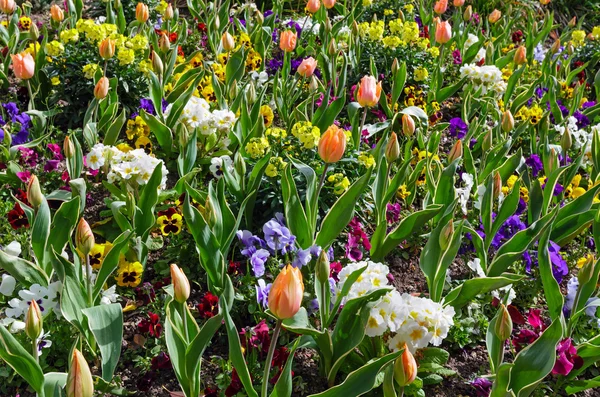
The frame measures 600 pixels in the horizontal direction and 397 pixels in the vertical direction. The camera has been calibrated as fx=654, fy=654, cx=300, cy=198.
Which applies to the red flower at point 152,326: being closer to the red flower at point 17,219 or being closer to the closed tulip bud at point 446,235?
the red flower at point 17,219

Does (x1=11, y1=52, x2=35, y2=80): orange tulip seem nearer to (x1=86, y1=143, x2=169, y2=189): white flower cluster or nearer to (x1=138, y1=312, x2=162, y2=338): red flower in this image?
(x1=86, y1=143, x2=169, y2=189): white flower cluster

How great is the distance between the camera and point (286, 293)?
1.33 metres

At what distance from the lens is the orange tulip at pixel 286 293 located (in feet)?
4.35

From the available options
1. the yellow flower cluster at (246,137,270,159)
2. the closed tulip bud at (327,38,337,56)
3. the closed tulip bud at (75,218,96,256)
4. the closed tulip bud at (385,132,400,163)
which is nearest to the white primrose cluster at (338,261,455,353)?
the closed tulip bud at (385,132,400,163)

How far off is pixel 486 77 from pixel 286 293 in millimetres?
2606

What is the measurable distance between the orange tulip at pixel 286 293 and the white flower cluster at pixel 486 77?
256 cm

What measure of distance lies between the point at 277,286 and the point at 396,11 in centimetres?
385

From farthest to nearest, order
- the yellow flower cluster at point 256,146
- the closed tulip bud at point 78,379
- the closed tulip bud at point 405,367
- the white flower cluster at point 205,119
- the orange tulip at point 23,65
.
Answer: the white flower cluster at point 205,119 < the orange tulip at point 23,65 < the yellow flower cluster at point 256,146 < the closed tulip bud at point 405,367 < the closed tulip bud at point 78,379

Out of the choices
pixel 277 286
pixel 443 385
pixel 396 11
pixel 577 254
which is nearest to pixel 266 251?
pixel 443 385

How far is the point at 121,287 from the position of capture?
230 cm

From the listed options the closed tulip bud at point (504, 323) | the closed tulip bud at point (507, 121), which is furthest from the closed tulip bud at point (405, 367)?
the closed tulip bud at point (507, 121)

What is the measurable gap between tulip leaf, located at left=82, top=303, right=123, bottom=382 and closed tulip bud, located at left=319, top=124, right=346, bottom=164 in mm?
757

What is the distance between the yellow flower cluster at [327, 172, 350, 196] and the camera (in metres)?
2.50

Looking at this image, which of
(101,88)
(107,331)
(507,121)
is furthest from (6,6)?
(507,121)
